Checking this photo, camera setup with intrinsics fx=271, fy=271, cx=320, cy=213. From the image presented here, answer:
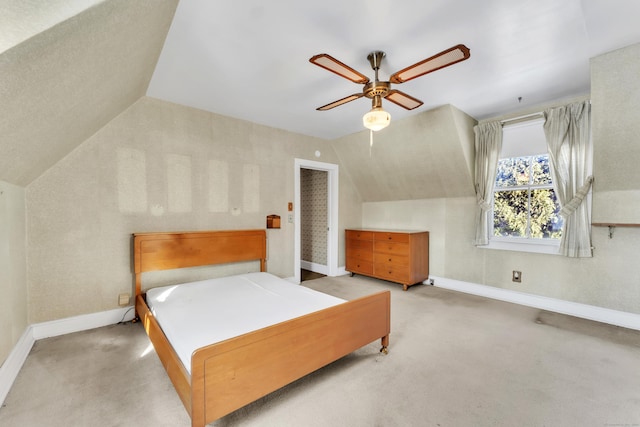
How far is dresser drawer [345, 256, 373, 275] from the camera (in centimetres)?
480

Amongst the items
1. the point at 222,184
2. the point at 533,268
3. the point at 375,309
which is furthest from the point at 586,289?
the point at 222,184

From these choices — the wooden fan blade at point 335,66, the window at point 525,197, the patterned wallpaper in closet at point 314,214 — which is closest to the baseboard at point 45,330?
the wooden fan blade at point 335,66

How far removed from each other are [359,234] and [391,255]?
2.44 ft

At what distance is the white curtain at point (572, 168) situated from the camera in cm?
305

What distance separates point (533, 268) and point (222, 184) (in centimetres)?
427

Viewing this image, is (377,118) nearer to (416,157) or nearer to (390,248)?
(416,157)

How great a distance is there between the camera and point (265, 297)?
2.58m

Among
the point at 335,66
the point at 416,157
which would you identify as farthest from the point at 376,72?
the point at 416,157

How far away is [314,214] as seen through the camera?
566 centimetres

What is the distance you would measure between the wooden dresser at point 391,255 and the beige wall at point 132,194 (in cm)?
161

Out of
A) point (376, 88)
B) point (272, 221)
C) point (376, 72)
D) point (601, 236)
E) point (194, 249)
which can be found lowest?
point (194, 249)

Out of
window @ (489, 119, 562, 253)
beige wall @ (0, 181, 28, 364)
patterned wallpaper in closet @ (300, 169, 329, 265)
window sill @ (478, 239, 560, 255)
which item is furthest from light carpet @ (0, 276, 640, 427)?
patterned wallpaper in closet @ (300, 169, 329, 265)

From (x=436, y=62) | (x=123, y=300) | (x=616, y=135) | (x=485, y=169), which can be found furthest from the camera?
(x=485, y=169)

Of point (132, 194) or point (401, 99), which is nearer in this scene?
point (401, 99)
